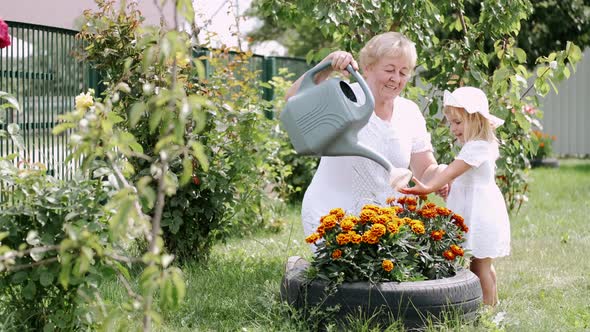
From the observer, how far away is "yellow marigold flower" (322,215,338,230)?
3047 millimetres

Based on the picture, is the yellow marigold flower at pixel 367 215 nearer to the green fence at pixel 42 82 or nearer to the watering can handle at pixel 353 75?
the watering can handle at pixel 353 75

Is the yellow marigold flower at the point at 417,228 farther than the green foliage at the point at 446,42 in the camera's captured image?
No

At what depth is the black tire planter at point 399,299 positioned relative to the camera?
290cm

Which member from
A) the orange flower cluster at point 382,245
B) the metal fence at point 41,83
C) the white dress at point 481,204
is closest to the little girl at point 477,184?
the white dress at point 481,204

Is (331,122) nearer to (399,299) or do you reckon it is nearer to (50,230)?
(399,299)

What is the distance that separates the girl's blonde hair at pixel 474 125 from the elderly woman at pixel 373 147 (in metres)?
0.21

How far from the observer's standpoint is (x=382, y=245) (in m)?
2.99

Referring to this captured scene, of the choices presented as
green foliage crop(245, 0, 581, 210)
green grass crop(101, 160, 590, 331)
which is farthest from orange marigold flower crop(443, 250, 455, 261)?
green foliage crop(245, 0, 581, 210)

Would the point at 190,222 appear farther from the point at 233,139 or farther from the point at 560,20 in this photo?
the point at 560,20

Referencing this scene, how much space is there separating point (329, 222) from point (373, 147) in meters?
0.64

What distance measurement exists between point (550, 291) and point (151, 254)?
104 inches

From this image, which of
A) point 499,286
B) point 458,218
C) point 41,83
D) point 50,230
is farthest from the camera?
point 41,83

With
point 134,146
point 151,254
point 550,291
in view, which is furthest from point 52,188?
point 550,291

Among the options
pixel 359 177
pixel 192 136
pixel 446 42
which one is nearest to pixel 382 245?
pixel 359 177
